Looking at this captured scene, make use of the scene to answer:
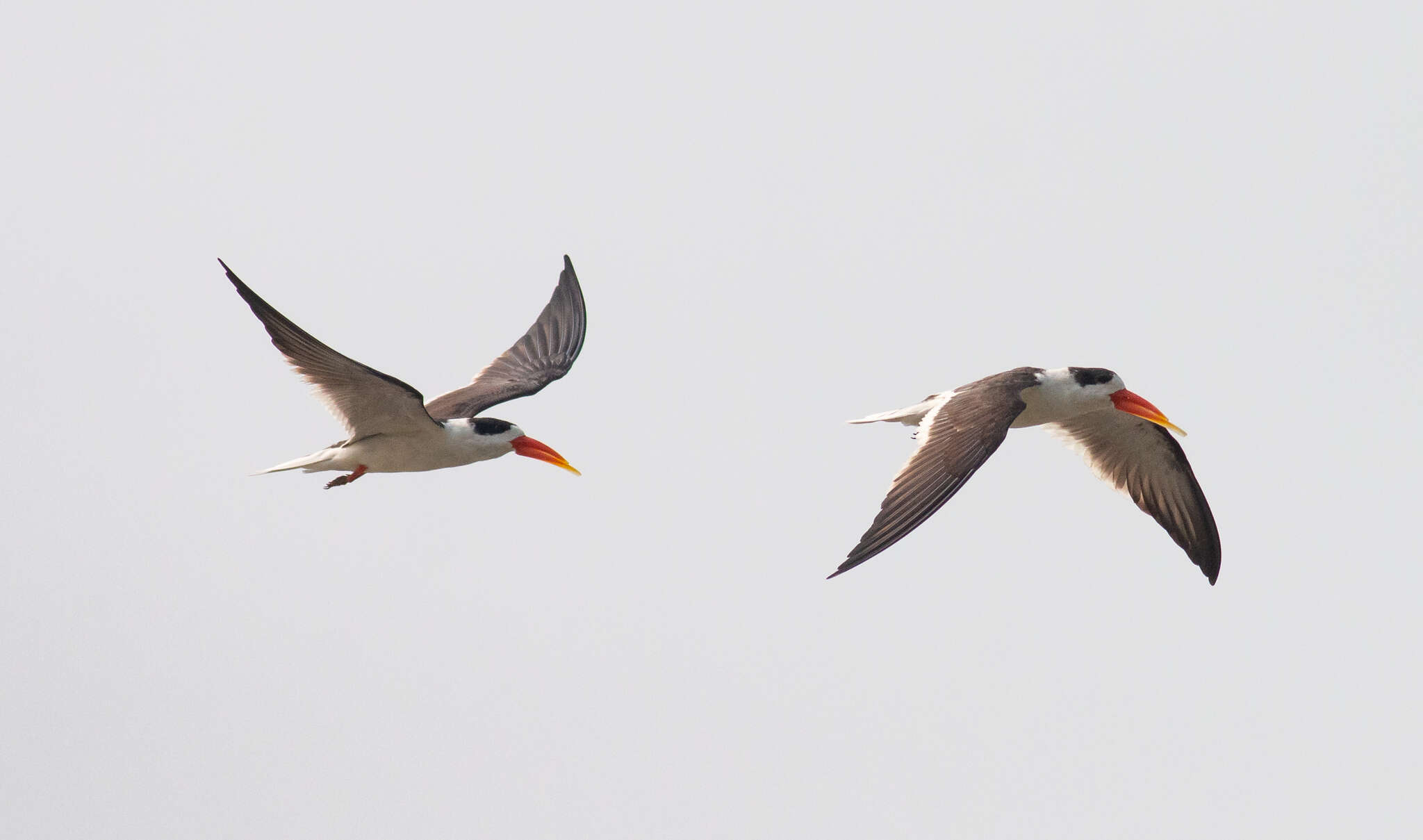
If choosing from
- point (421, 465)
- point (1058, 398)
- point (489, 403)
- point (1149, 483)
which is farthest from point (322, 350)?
point (1149, 483)

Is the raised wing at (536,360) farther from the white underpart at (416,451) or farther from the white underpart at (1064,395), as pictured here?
the white underpart at (1064,395)

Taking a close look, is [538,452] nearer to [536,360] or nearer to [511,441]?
[511,441]

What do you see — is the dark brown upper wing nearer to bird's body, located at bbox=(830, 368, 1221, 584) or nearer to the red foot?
bird's body, located at bbox=(830, 368, 1221, 584)

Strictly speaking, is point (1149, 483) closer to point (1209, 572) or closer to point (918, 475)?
point (1209, 572)

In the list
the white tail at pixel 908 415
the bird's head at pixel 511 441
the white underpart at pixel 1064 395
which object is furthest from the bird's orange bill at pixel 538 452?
the white underpart at pixel 1064 395

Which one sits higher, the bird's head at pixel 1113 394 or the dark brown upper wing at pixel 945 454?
the bird's head at pixel 1113 394

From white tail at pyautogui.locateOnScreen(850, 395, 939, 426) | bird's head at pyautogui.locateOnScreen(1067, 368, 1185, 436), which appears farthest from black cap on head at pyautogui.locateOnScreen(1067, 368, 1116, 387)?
white tail at pyautogui.locateOnScreen(850, 395, 939, 426)

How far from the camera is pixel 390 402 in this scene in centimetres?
1112

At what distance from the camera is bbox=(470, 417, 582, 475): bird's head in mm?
11922

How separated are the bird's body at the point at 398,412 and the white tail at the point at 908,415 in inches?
91.7

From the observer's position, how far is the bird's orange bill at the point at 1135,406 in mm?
12469

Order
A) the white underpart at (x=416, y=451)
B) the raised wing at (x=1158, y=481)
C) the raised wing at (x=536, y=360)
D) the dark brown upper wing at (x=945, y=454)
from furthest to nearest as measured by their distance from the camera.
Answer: the raised wing at (x=1158, y=481) < the raised wing at (x=536, y=360) < the white underpart at (x=416, y=451) < the dark brown upper wing at (x=945, y=454)

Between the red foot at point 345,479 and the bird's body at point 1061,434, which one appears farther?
the red foot at point 345,479

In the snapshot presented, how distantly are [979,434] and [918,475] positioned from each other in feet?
2.20
